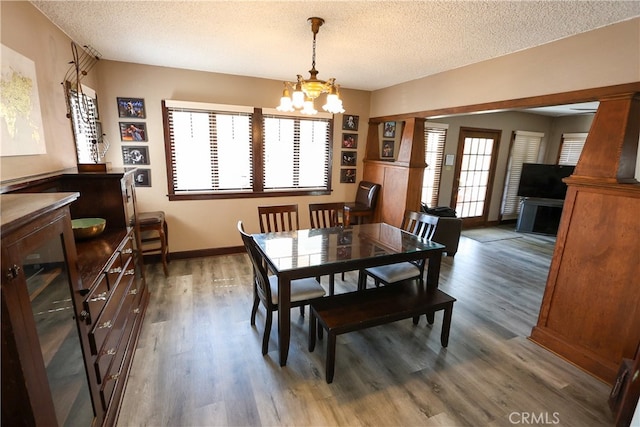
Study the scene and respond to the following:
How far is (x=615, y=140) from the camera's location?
1987 millimetres

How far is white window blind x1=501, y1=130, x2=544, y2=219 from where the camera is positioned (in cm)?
623

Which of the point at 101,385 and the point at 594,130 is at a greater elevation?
the point at 594,130

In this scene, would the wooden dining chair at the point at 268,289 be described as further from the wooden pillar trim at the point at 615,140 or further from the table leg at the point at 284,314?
the wooden pillar trim at the point at 615,140

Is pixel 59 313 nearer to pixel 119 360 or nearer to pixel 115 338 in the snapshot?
pixel 115 338

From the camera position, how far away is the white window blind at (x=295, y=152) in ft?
13.7

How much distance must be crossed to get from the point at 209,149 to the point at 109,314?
262 centimetres

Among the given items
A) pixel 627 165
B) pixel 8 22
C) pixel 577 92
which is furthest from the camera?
pixel 577 92

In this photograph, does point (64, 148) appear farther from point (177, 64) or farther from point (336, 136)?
point (336, 136)

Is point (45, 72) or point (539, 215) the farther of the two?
point (539, 215)

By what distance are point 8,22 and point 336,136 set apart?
352cm

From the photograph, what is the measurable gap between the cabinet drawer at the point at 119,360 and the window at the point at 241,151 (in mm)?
1920

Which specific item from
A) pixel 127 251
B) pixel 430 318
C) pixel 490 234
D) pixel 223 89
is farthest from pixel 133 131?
pixel 490 234

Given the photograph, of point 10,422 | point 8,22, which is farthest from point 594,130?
point 8,22

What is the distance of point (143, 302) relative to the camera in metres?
2.71
